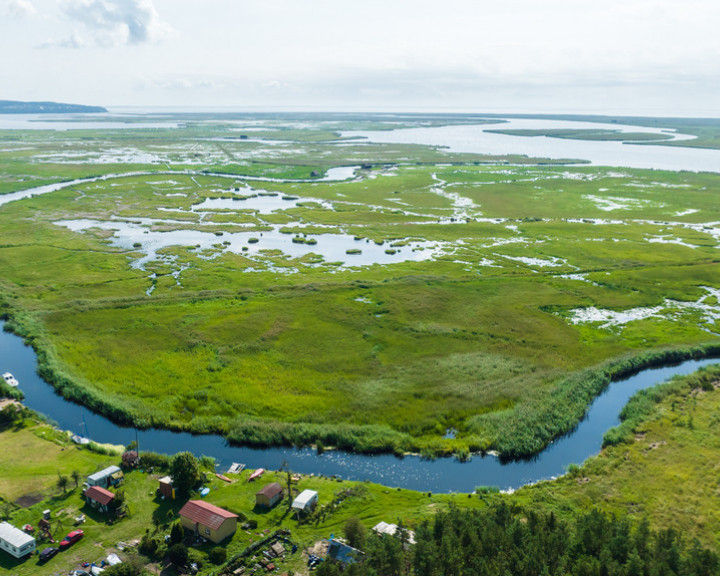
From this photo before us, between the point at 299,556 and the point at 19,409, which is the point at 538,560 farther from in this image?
the point at 19,409

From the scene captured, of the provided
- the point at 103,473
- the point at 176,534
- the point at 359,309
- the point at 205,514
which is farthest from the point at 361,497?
the point at 359,309

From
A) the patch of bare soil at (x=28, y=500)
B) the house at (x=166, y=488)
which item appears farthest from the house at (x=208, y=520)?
the patch of bare soil at (x=28, y=500)

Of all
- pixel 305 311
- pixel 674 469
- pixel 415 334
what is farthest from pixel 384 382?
pixel 674 469

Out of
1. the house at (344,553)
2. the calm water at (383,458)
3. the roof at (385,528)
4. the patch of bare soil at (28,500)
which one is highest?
the house at (344,553)

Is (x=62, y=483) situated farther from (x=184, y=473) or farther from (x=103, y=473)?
(x=184, y=473)

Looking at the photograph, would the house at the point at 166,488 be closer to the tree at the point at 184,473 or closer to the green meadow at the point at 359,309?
the tree at the point at 184,473

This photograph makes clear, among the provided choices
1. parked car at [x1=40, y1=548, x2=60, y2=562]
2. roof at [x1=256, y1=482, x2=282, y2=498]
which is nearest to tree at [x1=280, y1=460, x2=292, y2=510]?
roof at [x1=256, y1=482, x2=282, y2=498]
